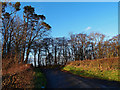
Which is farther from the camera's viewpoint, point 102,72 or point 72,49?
point 72,49

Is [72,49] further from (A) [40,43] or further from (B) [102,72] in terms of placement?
(B) [102,72]

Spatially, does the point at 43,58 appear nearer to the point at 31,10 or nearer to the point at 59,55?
the point at 59,55

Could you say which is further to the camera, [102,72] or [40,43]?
[40,43]

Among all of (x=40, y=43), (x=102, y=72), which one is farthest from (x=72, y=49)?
(x=102, y=72)

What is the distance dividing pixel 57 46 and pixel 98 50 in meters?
12.3

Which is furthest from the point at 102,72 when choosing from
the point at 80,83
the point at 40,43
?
the point at 40,43

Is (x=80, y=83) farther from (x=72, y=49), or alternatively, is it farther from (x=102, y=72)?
(x=72, y=49)

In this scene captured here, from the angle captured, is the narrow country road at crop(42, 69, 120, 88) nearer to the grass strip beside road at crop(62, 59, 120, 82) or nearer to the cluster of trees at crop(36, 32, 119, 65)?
the grass strip beside road at crop(62, 59, 120, 82)

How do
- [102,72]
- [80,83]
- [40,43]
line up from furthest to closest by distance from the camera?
[40,43] → [102,72] → [80,83]

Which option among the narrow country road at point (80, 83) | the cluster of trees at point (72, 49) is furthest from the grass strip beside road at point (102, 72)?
the cluster of trees at point (72, 49)

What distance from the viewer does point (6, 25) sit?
18562 mm

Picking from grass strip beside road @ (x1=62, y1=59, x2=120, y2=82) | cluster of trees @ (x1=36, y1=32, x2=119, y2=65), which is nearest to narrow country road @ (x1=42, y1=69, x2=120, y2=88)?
grass strip beside road @ (x1=62, y1=59, x2=120, y2=82)

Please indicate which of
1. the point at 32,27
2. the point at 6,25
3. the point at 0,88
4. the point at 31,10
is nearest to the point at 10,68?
the point at 0,88

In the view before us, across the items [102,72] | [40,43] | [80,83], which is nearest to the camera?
[80,83]
